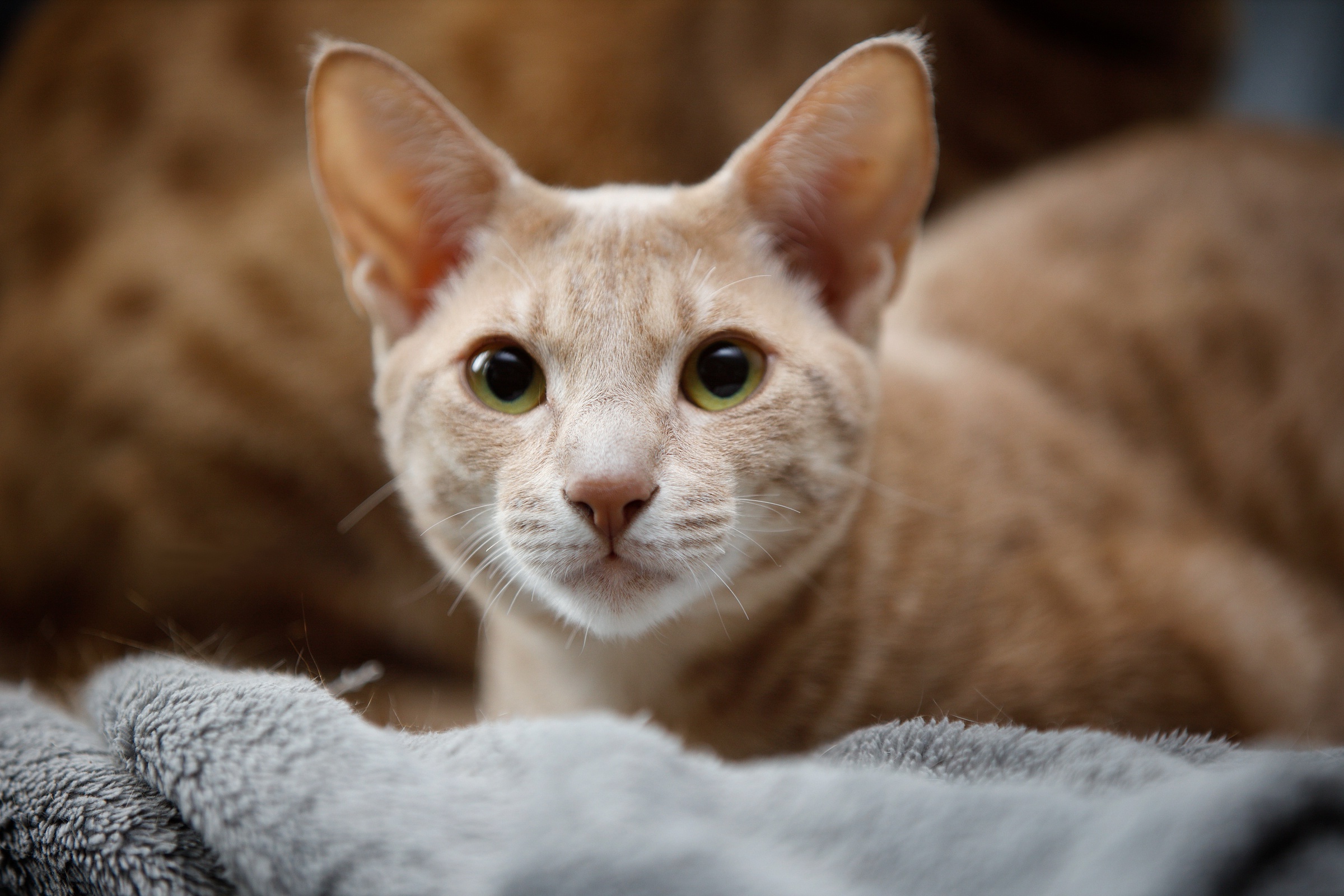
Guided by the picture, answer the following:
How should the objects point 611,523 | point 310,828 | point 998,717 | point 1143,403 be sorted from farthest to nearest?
point 1143,403
point 998,717
point 611,523
point 310,828

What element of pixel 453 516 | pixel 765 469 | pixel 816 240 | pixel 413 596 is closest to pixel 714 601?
pixel 765 469

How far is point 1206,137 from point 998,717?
3.60ft

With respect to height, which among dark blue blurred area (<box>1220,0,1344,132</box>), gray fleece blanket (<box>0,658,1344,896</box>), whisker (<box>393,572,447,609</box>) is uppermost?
dark blue blurred area (<box>1220,0,1344,132</box>)

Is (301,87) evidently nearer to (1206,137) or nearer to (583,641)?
(583,641)

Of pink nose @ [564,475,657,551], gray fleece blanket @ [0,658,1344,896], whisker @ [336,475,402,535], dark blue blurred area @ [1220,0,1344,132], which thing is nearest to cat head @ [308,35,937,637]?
pink nose @ [564,475,657,551]

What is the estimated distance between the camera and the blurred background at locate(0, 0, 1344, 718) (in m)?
1.29

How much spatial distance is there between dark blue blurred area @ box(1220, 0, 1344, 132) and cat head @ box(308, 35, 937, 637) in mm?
1318

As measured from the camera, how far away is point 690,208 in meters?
0.91

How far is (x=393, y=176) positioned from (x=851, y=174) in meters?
0.44

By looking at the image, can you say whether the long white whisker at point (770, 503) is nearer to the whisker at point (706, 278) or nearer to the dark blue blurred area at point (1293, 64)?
the whisker at point (706, 278)

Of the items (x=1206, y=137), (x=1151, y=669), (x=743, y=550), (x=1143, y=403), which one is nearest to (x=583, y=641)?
(x=743, y=550)

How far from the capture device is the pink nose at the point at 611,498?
731mm

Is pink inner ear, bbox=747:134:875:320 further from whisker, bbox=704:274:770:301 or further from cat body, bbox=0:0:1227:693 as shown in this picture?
cat body, bbox=0:0:1227:693

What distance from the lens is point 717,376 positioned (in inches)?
33.5
